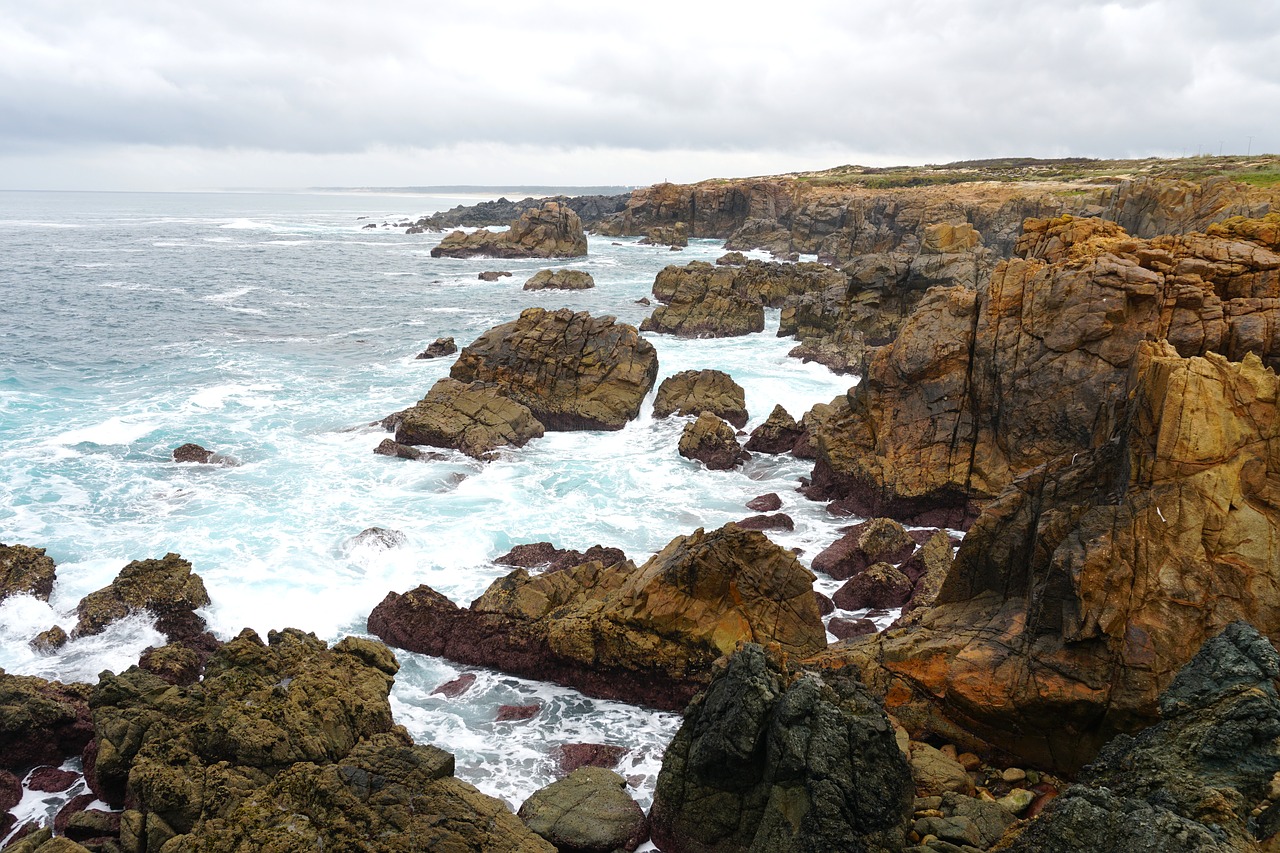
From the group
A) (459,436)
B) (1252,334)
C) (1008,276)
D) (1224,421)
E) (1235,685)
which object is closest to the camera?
(1235,685)

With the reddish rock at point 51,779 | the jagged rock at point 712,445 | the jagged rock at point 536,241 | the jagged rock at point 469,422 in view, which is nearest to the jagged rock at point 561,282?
the jagged rock at point 536,241

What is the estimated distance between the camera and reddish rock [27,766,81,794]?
1243 cm

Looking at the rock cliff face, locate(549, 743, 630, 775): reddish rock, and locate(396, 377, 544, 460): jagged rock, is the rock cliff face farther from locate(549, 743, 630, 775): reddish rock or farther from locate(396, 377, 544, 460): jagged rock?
locate(396, 377, 544, 460): jagged rock

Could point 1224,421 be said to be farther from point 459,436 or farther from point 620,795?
point 459,436

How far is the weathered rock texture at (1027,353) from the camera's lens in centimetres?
1873

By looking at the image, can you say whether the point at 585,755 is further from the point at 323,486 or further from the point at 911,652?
the point at 323,486

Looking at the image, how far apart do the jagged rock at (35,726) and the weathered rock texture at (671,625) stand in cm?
662

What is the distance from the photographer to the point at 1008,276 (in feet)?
72.4

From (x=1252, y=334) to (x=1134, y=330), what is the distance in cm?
272

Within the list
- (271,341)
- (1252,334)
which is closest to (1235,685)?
(1252,334)

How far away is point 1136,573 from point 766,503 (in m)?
13.8

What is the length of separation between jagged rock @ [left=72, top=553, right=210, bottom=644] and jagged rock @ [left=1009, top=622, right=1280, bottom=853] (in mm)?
16882

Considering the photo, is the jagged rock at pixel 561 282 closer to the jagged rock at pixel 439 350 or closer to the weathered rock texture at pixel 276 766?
the jagged rock at pixel 439 350

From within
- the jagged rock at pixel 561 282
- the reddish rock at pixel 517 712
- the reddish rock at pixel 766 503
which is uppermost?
the jagged rock at pixel 561 282
